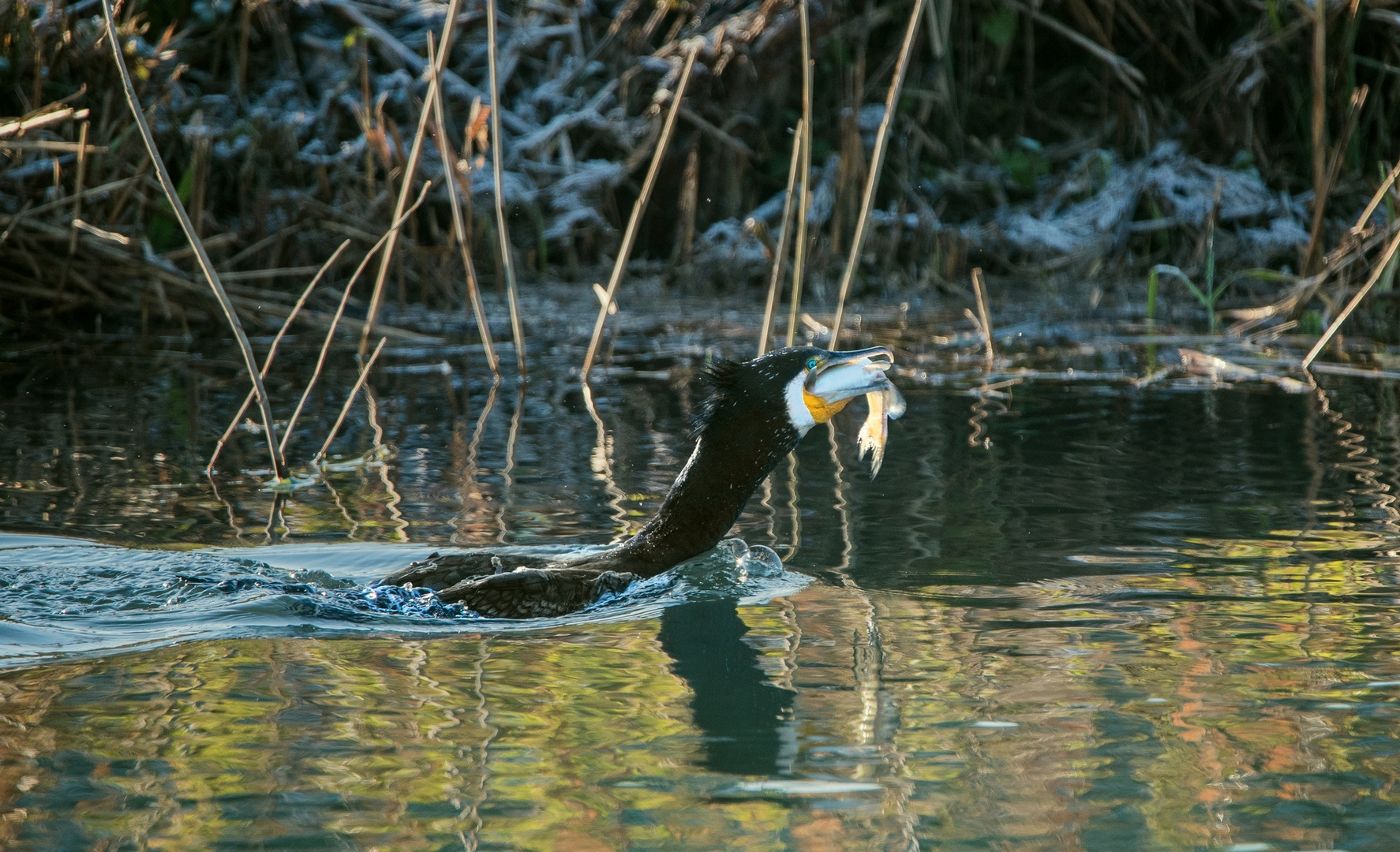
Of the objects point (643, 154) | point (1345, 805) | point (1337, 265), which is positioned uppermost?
point (643, 154)

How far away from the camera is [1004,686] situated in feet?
9.64

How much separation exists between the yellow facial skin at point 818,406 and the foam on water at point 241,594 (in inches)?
17.0

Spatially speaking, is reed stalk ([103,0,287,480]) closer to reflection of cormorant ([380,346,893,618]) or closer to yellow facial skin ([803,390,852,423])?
reflection of cormorant ([380,346,893,618])

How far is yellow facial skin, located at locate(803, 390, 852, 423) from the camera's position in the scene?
152 inches

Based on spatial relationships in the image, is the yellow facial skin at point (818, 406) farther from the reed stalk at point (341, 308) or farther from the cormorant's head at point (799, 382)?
the reed stalk at point (341, 308)

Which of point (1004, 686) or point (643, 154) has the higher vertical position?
point (643, 154)

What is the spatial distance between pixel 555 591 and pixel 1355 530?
2.40 metres

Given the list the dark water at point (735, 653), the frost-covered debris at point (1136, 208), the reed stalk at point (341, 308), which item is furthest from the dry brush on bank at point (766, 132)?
the dark water at point (735, 653)

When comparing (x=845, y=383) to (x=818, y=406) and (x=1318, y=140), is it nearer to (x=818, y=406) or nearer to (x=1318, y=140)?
(x=818, y=406)

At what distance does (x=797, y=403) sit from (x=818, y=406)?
0.06 meters

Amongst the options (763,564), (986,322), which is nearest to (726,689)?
(763,564)

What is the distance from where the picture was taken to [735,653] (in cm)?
326

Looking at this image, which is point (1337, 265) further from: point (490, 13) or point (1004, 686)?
point (1004, 686)

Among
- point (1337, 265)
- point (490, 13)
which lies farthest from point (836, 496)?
point (1337, 265)
